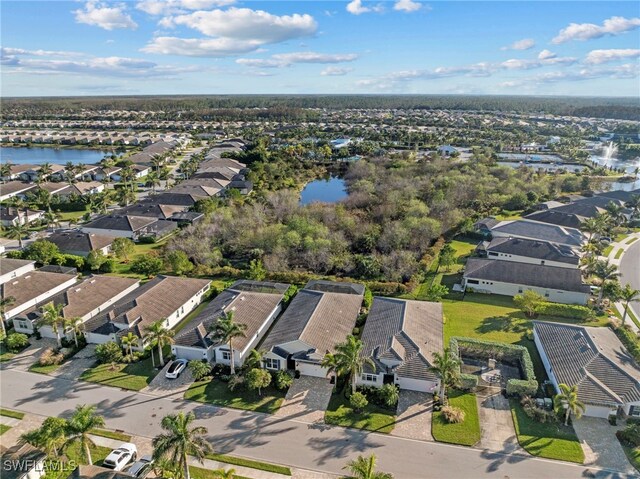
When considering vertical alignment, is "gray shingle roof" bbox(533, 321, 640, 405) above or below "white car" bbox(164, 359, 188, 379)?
above

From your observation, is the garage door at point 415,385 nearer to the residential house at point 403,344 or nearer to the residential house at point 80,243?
the residential house at point 403,344

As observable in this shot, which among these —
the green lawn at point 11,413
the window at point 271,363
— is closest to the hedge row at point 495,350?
the window at point 271,363

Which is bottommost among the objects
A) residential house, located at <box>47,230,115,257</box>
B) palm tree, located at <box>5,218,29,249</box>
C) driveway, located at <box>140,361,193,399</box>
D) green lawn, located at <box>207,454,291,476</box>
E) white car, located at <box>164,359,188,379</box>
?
green lawn, located at <box>207,454,291,476</box>

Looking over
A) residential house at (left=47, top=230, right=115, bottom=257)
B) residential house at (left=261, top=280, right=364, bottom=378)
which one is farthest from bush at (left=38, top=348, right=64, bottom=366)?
residential house at (left=47, top=230, right=115, bottom=257)

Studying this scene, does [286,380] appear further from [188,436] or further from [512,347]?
[512,347]

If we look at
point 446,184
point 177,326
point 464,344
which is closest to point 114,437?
point 177,326

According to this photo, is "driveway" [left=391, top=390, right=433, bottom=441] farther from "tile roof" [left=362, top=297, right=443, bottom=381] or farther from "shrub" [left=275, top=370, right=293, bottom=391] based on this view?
"shrub" [left=275, top=370, right=293, bottom=391]

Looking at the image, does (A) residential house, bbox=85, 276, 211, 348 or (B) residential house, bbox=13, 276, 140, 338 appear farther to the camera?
(B) residential house, bbox=13, 276, 140, 338
